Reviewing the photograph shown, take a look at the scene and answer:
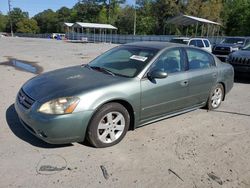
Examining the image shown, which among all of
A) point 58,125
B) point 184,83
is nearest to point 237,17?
point 184,83

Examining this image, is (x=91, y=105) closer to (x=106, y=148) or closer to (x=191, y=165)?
(x=106, y=148)

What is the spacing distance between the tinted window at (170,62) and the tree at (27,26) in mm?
115830

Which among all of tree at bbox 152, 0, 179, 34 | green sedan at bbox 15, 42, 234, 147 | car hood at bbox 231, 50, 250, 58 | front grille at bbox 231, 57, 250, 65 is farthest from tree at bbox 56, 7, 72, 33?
green sedan at bbox 15, 42, 234, 147

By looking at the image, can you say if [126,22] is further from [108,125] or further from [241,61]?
[108,125]

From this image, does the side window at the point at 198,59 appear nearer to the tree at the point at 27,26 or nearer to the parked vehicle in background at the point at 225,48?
the parked vehicle in background at the point at 225,48

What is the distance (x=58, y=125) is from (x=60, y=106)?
25cm

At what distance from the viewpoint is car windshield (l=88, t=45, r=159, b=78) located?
4.44 meters

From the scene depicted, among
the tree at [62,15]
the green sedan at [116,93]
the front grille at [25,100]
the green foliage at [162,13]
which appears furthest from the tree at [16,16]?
the front grille at [25,100]

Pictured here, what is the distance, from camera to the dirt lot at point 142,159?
10.4ft

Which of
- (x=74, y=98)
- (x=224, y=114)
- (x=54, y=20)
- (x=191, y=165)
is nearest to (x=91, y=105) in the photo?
(x=74, y=98)

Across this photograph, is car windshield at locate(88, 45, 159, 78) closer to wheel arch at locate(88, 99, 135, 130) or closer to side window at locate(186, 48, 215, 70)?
wheel arch at locate(88, 99, 135, 130)

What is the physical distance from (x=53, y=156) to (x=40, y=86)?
1093 mm

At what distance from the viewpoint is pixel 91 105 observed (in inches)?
145

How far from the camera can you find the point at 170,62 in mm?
4816
